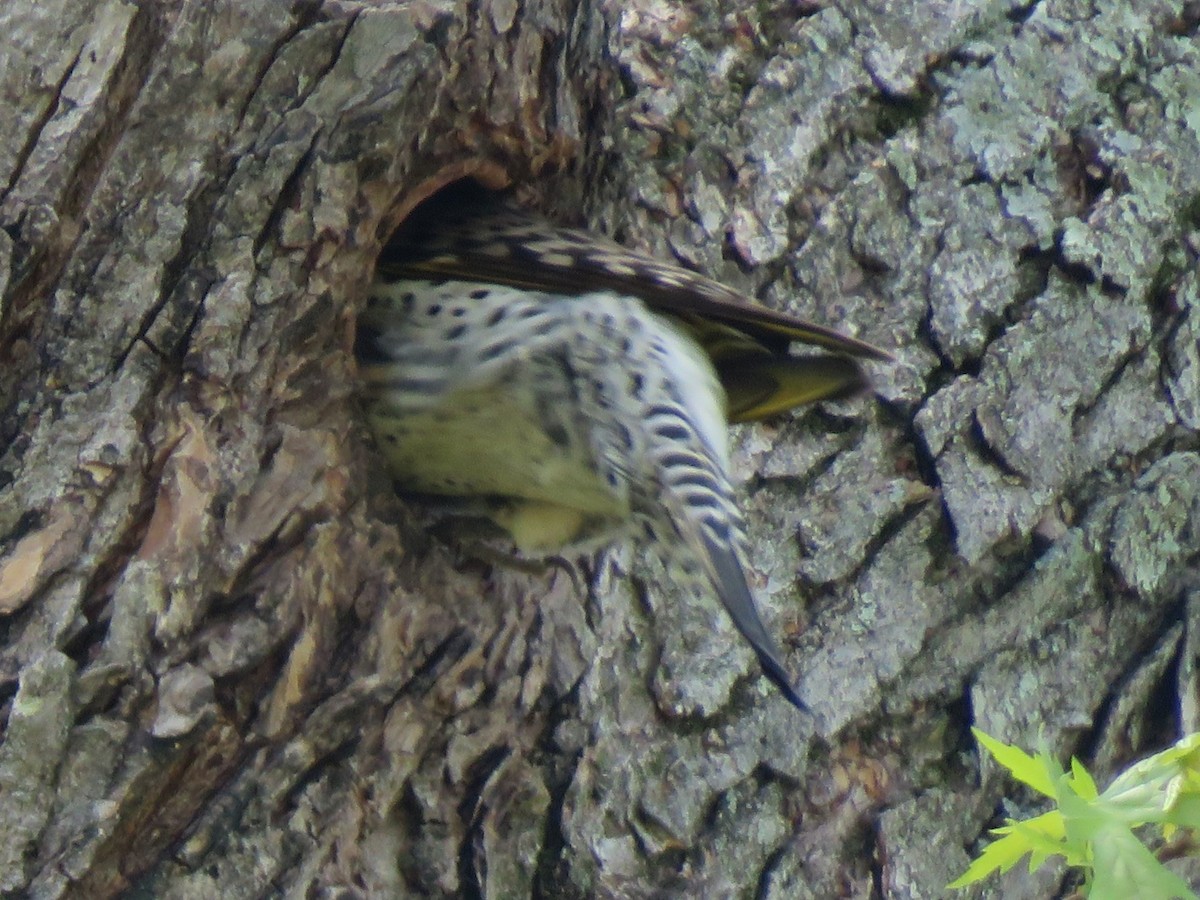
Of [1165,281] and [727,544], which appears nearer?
[727,544]

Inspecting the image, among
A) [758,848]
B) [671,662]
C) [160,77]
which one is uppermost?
[160,77]

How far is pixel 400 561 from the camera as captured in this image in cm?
268

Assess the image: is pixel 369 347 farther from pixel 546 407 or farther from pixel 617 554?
pixel 617 554

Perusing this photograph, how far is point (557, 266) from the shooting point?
283cm

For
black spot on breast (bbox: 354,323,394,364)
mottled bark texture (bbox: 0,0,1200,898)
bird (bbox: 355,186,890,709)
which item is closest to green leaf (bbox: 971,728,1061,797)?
bird (bbox: 355,186,890,709)

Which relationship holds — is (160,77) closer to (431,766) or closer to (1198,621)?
(431,766)

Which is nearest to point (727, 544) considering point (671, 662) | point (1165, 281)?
point (671, 662)

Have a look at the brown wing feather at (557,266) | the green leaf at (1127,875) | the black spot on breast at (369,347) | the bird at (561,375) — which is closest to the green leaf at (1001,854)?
the green leaf at (1127,875)

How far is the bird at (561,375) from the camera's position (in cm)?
271

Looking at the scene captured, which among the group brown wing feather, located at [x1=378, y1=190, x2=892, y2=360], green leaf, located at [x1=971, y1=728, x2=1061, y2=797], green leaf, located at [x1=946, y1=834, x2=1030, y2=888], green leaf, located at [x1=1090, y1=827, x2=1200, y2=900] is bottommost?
green leaf, located at [x1=946, y1=834, x2=1030, y2=888]

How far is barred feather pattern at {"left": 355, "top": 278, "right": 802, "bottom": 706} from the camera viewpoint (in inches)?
107

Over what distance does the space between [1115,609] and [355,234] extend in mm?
1527

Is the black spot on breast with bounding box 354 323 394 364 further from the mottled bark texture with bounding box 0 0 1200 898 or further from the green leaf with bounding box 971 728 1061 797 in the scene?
the green leaf with bounding box 971 728 1061 797

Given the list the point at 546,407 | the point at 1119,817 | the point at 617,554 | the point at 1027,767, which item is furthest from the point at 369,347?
the point at 1119,817
